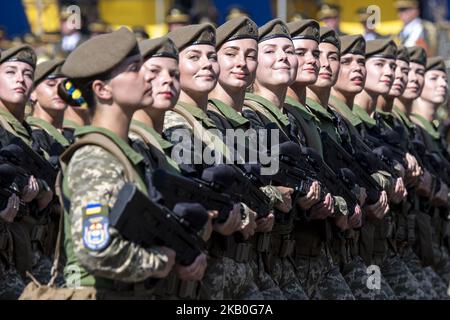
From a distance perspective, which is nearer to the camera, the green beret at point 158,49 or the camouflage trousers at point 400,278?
the green beret at point 158,49

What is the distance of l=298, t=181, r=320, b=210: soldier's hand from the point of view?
10.5 meters

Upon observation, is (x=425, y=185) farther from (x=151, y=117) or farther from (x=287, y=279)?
(x=151, y=117)

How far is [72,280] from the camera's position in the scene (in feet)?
25.7

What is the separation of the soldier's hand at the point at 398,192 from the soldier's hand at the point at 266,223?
280cm

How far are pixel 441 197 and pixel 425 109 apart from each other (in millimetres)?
1548

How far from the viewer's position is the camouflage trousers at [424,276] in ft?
42.4

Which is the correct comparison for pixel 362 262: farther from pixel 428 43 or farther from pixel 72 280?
pixel 428 43

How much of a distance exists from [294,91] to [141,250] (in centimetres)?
→ 414

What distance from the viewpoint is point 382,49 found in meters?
13.5

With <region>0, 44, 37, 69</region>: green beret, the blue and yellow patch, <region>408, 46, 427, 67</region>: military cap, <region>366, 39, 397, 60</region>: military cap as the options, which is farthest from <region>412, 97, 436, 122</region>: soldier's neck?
the blue and yellow patch

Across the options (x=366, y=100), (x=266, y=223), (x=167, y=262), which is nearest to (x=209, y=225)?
(x=167, y=262)

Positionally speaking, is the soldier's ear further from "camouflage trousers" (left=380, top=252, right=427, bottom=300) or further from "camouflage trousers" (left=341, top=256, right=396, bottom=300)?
"camouflage trousers" (left=380, top=252, right=427, bottom=300)

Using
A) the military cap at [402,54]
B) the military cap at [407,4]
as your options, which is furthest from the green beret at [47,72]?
the military cap at [407,4]

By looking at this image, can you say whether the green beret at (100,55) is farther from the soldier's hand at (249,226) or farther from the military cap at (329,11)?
the military cap at (329,11)
